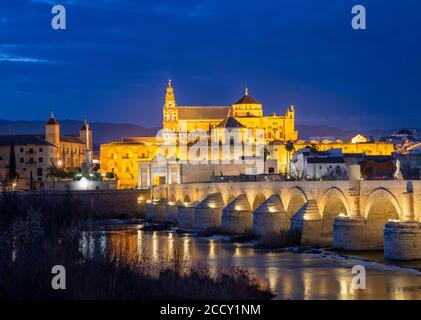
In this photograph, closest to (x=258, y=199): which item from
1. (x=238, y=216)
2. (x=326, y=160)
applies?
(x=238, y=216)

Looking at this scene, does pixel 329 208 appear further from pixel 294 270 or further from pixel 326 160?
pixel 326 160

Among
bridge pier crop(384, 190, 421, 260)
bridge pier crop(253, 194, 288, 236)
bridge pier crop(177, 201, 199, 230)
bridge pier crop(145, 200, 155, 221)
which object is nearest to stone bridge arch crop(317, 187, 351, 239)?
bridge pier crop(253, 194, 288, 236)

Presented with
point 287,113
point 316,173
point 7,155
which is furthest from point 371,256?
point 287,113

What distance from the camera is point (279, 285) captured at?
23.4 meters

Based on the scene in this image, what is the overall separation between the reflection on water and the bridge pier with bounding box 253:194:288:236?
63.2 inches

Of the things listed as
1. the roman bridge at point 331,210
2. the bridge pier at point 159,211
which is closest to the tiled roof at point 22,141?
the bridge pier at point 159,211

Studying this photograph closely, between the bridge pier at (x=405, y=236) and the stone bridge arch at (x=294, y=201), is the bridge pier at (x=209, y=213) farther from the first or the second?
the bridge pier at (x=405, y=236)

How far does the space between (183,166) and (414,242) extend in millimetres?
55341

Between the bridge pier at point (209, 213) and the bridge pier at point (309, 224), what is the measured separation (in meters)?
12.6

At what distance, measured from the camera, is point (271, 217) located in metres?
36.4

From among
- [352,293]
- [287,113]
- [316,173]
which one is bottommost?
[352,293]
